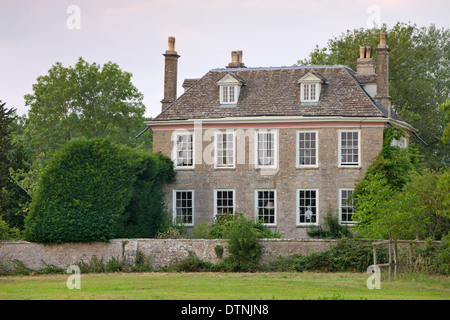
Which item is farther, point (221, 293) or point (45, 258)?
point (45, 258)

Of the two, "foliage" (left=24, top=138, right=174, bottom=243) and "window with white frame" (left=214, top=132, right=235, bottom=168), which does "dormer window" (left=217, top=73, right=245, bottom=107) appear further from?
"foliage" (left=24, top=138, right=174, bottom=243)

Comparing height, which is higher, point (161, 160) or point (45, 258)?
point (161, 160)

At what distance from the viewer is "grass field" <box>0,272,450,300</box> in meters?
23.4

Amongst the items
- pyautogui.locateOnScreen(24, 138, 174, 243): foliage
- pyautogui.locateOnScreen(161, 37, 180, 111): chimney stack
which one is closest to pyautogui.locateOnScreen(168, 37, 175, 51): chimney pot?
pyautogui.locateOnScreen(161, 37, 180, 111): chimney stack

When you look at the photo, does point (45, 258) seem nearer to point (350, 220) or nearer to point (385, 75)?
point (350, 220)

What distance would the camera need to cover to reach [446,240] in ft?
92.1

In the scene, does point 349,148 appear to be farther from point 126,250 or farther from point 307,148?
point 126,250

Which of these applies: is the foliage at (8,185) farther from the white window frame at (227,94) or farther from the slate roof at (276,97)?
the white window frame at (227,94)

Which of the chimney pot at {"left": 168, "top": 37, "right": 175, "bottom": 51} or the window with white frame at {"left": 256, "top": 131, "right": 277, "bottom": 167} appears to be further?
the chimney pot at {"left": 168, "top": 37, "right": 175, "bottom": 51}

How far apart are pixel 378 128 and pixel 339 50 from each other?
59.2 ft

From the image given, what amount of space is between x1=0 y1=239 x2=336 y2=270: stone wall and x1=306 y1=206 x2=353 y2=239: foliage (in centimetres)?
713

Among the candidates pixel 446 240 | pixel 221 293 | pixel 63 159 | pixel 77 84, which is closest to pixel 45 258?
pixel 63 159

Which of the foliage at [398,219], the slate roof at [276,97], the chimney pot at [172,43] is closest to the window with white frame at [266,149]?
the slate roof at [276,97]

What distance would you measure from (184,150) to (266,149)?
4511 millimetres
